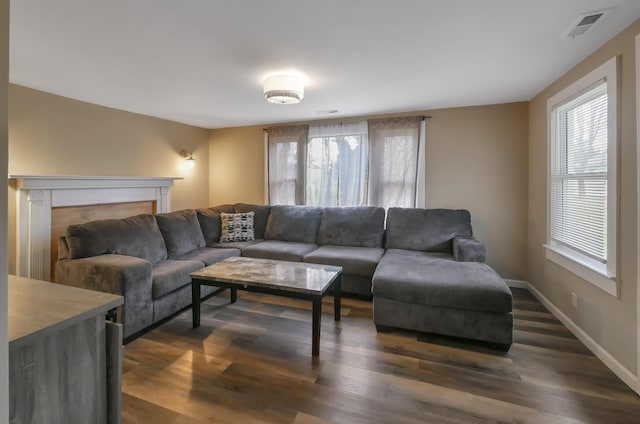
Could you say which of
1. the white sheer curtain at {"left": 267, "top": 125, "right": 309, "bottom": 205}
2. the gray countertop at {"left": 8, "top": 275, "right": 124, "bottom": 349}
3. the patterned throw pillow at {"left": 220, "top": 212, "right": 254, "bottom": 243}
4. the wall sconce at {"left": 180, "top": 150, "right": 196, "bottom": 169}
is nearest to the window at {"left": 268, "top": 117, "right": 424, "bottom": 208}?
the white sheer curtain at {"left": 267, "top": 125, "right": 309, "bottom": 205}

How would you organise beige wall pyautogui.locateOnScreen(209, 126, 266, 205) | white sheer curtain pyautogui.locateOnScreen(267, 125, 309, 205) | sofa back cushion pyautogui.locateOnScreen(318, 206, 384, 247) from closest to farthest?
1. sofa back cushion pyautogui.locateOnScreen(318, 206, 384, 247)
2. white sheer curtain pyautogui.locateOnScreen(267, 125, 309, 205)
3. beige wall pyautogui.locateOnScreen(209, 126, 266, 205)

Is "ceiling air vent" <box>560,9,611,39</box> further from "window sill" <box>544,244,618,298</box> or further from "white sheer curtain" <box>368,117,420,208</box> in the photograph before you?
"white sheer curtain" <box>368,117,420,208</box>

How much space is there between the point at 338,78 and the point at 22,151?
3070 mm

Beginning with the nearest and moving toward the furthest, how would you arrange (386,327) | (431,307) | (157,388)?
(157,388)
(431,307)
(386,327)

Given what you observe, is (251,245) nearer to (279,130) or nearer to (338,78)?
(279,130)

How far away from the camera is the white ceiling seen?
5.43 ft

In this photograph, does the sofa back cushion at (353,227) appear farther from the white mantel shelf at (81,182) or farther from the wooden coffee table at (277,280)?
the white mantel shelf at (81,182)

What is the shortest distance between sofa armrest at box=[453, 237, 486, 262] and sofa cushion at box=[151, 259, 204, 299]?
107 inches

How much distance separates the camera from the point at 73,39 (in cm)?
195

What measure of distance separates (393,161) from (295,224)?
5.31 ft

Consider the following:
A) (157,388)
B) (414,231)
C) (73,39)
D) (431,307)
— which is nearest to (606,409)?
(431,307)

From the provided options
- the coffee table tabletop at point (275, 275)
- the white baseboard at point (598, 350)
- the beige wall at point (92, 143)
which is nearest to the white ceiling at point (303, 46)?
the beige wall at point (92, 143)

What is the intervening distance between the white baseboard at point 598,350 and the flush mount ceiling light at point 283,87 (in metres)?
3.09

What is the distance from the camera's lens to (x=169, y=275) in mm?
2643
